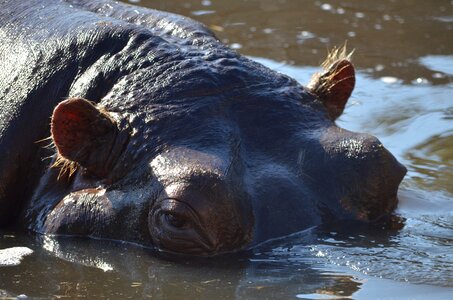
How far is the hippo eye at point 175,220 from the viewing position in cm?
462

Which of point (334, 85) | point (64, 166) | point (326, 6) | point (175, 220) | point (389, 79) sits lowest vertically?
point (175, 220)

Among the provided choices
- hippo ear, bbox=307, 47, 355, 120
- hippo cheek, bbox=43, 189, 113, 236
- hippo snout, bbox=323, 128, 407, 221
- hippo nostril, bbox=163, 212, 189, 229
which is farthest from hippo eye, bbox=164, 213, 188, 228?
hippo ear, bbox=307, 47, 355, 120

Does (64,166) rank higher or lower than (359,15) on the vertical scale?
lower

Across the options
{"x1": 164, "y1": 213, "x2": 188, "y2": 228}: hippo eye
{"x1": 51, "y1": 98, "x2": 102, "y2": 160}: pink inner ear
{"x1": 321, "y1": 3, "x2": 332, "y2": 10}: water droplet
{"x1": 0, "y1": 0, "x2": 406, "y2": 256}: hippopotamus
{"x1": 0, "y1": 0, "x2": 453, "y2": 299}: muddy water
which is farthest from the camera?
{"x1": 321, "y1": 3, "x2": 332, "y2": 10}: water droplet

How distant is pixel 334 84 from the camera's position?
5594 mm

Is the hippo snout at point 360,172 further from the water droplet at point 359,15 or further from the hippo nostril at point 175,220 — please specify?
the water droplet at point 359,15

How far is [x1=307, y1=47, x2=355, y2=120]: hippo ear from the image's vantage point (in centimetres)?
556

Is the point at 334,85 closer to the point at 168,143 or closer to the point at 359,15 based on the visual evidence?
the point at 168,143

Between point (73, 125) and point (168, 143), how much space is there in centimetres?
45

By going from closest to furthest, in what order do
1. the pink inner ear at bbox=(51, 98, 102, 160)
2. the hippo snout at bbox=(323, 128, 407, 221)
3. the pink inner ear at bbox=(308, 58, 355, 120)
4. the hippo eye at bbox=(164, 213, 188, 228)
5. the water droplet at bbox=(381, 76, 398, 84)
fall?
the hippo eye at bbox=(164, 213, 188, 228)
the pink inner ear at bbox=(51, 98, 102, 160)
the hippo snout at bbox=(323, 128, 407, 221)
the pink inner ear at bbox=(308, 58, 355, 120)
the water droplet at bbox=(381, 76, 398, 84)

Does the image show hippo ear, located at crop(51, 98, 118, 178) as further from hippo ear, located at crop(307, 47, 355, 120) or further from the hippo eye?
hippo ear, located at crop(307, 47, 355, 120)

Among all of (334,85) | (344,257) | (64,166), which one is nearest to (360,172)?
(344,257)

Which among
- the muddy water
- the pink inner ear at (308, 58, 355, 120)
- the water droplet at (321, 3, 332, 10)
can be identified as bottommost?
the muddy water

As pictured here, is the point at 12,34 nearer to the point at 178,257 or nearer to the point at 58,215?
the point at 58,215
